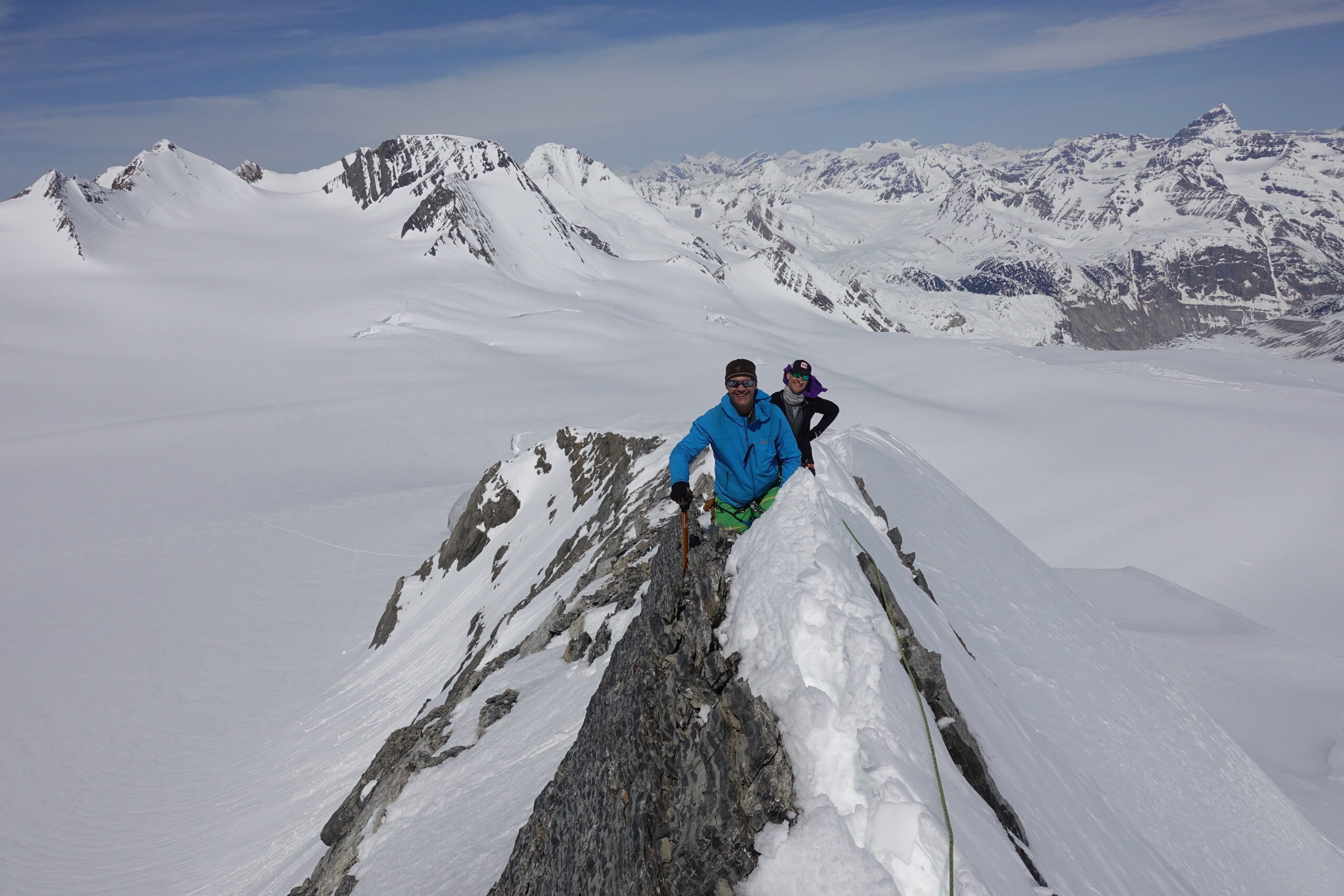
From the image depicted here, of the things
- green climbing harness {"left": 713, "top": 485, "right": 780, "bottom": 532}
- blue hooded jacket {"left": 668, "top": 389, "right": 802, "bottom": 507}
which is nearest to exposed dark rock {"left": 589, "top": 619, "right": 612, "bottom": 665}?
green climbing harness {"left": 713, "top": 485, "right": 780, "bottom": 532}

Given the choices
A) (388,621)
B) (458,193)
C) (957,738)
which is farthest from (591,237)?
(957,738)

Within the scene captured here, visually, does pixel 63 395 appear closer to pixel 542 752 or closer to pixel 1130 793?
pixel 542 752

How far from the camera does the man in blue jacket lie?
688cm

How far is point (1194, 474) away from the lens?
3988 cm

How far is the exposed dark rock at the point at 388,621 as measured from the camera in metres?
28.1

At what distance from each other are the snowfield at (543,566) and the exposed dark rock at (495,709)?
228 millimetres

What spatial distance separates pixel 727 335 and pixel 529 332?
24.7m

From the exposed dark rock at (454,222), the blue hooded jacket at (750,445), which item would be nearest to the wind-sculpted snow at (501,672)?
the blue hooded jacket at (750,445)

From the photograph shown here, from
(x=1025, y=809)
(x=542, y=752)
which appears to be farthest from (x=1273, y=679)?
(x=542, y=752)

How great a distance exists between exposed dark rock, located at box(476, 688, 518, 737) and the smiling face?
23.4 feet

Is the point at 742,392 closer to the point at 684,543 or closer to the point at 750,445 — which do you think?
the point at 750,445

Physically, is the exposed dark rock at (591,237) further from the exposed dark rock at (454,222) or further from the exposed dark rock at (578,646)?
the exposed dark rock at (578,646)

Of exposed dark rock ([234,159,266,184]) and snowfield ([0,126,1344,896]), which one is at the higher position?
exposed dark rock ([234,159,266,184])

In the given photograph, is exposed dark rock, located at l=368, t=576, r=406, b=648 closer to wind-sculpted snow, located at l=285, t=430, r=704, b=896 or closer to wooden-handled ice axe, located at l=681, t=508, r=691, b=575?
wind-sculpted snow, located at l=285, t=430, r=704, b=896
